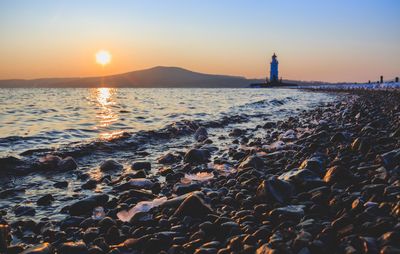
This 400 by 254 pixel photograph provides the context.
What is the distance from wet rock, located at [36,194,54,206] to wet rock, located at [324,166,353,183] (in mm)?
3744

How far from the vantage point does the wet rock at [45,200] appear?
4691 millimetres

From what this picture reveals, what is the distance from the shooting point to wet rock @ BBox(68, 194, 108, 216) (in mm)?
4332

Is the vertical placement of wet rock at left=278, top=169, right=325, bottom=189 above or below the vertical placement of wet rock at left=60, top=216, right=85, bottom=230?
above

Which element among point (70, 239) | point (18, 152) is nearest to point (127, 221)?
point (70, 239)

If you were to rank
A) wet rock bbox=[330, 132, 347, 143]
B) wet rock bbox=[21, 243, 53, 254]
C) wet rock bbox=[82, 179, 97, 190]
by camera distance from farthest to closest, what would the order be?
wet rock bbox=[330, 132, 347, 143]
wet rock bbox=[82, 179, 97, 190]
wet rock bbox=[21, 243, 53, 254]

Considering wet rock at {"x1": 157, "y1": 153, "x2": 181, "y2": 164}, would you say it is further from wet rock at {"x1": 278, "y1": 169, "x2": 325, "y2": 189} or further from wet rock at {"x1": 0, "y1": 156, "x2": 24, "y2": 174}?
wet rock at {"x1": 278, "y1": 169, "x2": 325, "y2": 189}

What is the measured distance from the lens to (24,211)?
4.35 m

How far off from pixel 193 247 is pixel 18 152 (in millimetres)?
6868

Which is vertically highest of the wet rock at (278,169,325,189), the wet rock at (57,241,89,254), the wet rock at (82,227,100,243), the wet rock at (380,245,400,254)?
the wet rock at (380,245,400,254)

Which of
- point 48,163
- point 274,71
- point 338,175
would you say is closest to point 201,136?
point 48,163

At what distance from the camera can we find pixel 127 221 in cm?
388

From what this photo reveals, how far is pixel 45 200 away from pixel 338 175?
3943mm

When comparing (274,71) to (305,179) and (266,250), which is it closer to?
(305,179)

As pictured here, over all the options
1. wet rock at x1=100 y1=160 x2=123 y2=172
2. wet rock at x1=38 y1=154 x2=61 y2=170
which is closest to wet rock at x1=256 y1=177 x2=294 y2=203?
wet rock at x1=100 y1=160 x2=123 y2=172
